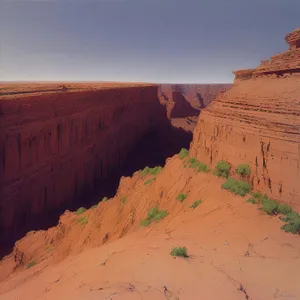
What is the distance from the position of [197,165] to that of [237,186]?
11.9 ft

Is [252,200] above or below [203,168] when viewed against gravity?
below

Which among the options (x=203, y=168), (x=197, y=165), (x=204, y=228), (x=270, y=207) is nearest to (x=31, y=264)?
(x=197, y=165)

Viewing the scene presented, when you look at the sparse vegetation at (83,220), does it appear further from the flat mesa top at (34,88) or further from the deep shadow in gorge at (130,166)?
the flat mesa top at (34,88)

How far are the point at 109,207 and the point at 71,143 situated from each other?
42.0 ft

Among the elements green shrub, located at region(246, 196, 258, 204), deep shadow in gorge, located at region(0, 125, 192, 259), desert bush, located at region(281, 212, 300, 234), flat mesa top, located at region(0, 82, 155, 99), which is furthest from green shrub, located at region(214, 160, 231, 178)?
flat mesa top, located at region(0, 82, 155, 99)

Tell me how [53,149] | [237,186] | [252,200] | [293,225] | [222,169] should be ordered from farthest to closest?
[53,149], [222,169], [237,186], [252,200], [293,225]

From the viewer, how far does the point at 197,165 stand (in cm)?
1355

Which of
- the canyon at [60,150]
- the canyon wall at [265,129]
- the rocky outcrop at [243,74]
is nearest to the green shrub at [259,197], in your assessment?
the canyon wall at [265,129]

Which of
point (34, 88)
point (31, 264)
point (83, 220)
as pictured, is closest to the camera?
point (31, 264)

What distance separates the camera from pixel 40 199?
72.0 feet

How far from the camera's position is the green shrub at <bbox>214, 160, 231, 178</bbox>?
444 inches

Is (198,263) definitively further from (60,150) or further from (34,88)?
(34,88)

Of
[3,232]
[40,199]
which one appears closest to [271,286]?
[3,232]

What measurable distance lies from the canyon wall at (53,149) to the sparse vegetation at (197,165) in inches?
485
